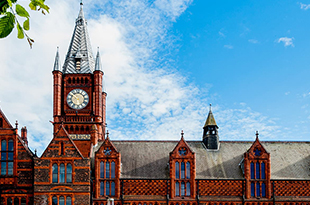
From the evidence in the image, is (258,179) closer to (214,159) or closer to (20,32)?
(214,159)

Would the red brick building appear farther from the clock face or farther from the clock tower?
the clock face

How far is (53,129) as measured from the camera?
181 feet

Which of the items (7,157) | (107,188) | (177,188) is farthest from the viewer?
(177,188)

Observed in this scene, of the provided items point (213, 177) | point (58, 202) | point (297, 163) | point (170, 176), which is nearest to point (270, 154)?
point (297, 163)

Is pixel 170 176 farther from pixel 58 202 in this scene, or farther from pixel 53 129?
pixel 53 129

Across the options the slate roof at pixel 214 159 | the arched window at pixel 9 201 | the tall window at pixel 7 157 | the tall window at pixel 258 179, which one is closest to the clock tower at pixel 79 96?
the slate roof at pixel 214 159

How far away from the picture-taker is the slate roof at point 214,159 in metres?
47.8

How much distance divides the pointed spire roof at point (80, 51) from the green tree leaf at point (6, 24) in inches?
2088

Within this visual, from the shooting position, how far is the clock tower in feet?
180

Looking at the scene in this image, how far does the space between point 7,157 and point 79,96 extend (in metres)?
14.8

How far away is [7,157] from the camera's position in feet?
147

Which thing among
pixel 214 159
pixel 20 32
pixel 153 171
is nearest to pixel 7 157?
pixel 153 171

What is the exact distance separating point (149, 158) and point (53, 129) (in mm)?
13666

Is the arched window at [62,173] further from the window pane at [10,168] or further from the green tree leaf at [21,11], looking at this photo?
the green tree leaf at [21,11]
